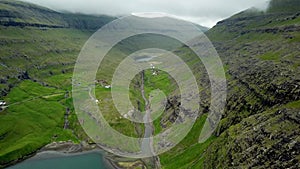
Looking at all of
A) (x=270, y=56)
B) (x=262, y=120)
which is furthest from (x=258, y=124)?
(x=270, y=56)

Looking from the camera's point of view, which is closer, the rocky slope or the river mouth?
the rocky slope

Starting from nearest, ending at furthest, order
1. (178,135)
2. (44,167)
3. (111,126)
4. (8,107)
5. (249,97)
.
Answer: (249,97) → (44,167) → (178,135) → (111,126) → (8,107)

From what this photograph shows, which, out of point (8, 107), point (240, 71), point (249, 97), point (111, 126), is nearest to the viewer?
point (249, 97)

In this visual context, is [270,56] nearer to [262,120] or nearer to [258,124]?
[262,120]

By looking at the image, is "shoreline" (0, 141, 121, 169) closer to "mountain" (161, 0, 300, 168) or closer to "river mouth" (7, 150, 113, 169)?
"river mouth" (7, 150, 113, 169)

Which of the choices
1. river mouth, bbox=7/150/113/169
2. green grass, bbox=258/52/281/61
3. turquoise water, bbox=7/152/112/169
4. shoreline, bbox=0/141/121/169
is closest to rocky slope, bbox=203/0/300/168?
green grass, bbox=258/52/281/61

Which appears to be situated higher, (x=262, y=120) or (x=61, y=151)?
(x=262, y=120)

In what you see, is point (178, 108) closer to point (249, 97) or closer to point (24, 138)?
point (249, 97)

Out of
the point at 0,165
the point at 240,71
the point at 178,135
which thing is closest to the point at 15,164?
the point at 0,165
